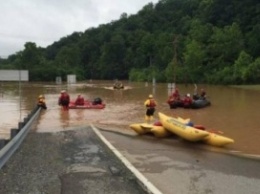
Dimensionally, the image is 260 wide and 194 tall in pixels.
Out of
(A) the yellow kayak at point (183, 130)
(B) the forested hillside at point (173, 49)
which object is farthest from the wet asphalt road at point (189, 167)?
(B) the forested hillside at point (173, 49)

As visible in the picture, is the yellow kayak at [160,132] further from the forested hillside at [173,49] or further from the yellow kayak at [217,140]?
the forested hillside at [173,49]

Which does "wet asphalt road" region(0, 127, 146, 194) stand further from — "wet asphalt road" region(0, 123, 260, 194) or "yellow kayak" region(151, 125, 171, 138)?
"yellow kayak" region(151, 125, 171, 138)

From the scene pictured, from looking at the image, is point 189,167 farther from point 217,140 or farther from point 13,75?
point 13,75

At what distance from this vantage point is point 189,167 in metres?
11.9

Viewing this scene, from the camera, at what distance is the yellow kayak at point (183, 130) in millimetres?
16219

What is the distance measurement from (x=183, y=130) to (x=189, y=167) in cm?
506

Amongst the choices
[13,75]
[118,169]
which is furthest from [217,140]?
[13,75]

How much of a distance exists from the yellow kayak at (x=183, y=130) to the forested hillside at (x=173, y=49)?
5902 cm

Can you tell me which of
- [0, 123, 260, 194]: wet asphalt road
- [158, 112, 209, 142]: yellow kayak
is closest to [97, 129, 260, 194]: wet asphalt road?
[0, 123, 260, 194]: wet asphalt road

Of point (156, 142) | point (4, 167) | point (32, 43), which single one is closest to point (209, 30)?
point (32, 43)

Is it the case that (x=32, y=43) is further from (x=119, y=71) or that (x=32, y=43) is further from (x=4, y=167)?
(x=4, y=167)

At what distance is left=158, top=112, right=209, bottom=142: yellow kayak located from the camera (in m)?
16.2

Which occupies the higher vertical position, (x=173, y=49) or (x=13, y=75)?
(x=173, y=49)

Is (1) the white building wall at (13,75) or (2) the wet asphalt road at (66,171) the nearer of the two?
(2) the wet asphalt road at (66,171)
